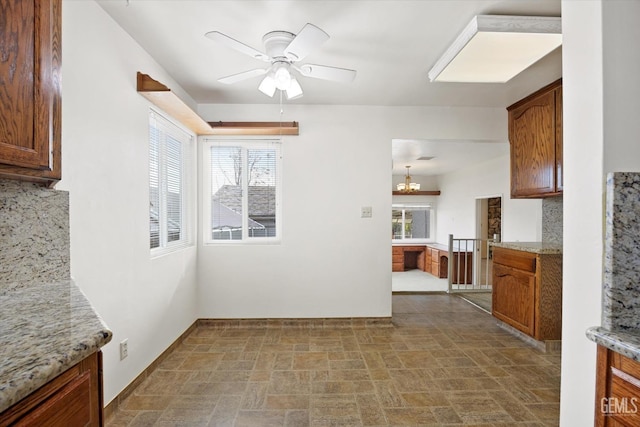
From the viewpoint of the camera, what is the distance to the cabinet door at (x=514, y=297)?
2.87 metres

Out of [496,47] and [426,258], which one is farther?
[426,258]

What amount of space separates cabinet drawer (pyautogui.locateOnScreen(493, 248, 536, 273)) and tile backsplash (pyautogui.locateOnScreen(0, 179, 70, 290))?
350cm

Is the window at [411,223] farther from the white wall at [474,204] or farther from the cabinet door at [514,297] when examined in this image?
the cabinet door at [514,297]

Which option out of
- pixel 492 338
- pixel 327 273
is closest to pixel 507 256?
pixel 492 338

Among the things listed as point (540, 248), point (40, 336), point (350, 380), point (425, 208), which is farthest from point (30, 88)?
point (425, 208)

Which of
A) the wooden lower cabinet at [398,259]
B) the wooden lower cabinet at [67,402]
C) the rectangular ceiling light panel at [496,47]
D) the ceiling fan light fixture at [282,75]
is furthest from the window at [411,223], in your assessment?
the wooden lower cabinet at [67,402]

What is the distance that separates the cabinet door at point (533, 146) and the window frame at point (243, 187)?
8.37 ft

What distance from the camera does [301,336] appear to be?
316 cm

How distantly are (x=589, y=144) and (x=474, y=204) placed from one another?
6.23 metres

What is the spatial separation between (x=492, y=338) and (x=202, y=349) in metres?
2.86

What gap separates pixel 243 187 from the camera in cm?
352

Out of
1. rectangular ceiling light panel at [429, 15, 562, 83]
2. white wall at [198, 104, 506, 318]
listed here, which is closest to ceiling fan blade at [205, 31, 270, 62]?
rectangular ceiling light panel at [429, 15, 562, 83]

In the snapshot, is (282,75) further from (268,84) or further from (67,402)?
(67,402)

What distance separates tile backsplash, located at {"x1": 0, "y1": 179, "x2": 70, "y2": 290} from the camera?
3.87ft
